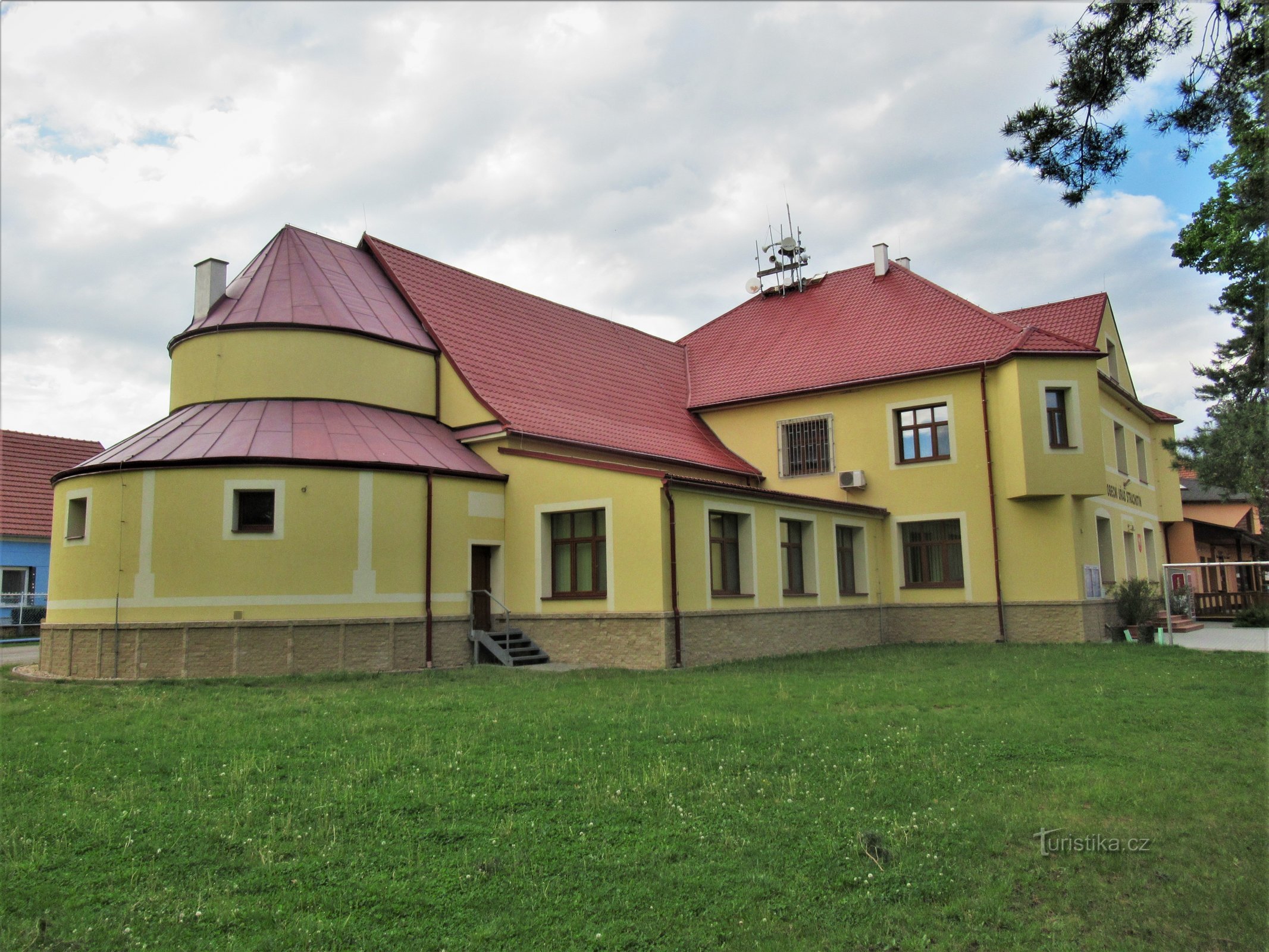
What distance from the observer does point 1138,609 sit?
22.2m

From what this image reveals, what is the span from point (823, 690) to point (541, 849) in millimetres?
7558

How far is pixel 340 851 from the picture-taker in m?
6.03

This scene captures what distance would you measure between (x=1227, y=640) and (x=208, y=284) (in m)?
23.2

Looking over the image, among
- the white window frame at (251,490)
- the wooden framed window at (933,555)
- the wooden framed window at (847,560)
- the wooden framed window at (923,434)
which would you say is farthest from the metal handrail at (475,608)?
the wooden framed window at (923,434)

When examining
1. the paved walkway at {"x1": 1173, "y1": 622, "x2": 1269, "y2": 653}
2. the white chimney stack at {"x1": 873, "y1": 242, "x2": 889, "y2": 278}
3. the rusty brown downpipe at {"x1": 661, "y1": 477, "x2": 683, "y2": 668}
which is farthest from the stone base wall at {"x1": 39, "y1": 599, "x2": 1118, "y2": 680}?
the white chimney stack at {"x1": 873, "y1": 242, "x2": 889, "y2": 278}

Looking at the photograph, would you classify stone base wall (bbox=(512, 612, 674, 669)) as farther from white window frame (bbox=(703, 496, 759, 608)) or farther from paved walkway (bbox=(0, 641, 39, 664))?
paved walkway (bbox=(0, 641, 39, 664))

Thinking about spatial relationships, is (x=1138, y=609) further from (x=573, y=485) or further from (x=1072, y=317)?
(x=573, y=485)

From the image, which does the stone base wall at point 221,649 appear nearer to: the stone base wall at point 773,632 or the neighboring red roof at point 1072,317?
the stone base wall at point 773,632

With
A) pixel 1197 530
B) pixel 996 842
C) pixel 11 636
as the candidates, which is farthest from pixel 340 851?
pixel 1197 530

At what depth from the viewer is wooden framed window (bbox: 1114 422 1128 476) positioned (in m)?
26.7

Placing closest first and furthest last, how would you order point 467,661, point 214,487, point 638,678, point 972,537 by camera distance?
point 638,678
point 214,487
point 467,661
point 972,537

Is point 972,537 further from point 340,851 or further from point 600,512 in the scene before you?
point 340,851

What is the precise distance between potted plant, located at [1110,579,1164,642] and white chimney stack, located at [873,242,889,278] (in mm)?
11413

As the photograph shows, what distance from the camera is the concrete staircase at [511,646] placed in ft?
59.0
